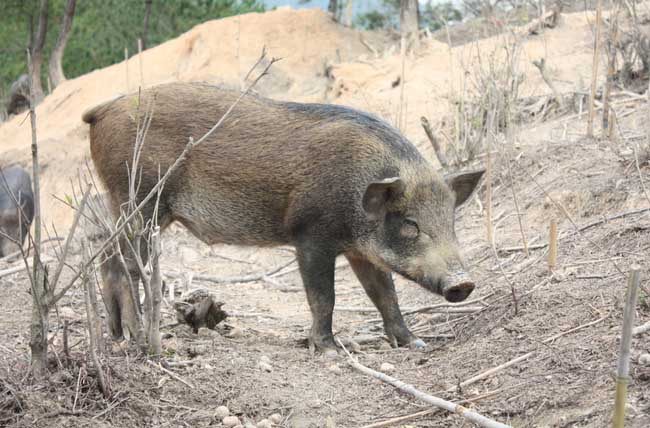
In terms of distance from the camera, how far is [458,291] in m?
5.04

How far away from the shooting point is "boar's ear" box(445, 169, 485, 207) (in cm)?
575

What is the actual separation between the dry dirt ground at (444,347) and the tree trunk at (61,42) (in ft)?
48.8

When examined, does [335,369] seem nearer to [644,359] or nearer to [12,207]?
[644,359]

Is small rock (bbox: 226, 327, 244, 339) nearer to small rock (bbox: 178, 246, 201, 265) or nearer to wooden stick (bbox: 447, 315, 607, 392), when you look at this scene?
wooden stick (bbox: 447, 315, 607, 392)

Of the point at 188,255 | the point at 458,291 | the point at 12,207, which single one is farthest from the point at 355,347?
the point at 12,207

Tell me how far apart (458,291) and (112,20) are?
72.5ft

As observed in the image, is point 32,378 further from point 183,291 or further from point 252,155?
point 183,291

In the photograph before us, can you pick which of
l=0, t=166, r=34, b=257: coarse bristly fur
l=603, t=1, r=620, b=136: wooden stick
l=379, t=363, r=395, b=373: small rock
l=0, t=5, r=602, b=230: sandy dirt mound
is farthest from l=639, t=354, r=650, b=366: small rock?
l=0, t=5, r=602, b=230: sandy dirt mound

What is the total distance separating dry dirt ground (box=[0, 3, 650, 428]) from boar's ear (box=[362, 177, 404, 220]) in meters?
0.87

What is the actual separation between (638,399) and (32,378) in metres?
2.51

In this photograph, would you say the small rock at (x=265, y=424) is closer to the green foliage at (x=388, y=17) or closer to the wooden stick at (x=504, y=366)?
the wooden stick at (x=504, y=366)

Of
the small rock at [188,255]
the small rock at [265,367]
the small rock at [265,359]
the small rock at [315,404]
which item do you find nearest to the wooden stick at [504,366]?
the small rock at [315,404]

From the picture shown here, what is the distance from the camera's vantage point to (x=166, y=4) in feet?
83.7

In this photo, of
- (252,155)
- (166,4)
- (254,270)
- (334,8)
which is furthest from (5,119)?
(252,155)
